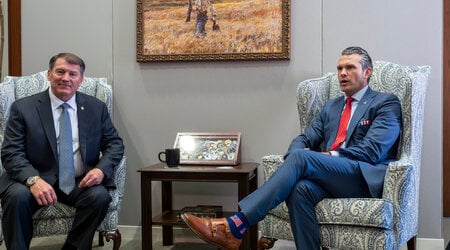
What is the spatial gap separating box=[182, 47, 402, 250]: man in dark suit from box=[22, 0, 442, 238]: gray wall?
0.46 metres

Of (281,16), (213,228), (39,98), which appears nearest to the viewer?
(213,228)

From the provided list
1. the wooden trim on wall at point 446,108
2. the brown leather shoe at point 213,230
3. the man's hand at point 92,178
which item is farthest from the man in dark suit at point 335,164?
the wooden trim on wall at point 446,108

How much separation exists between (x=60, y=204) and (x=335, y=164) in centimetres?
145

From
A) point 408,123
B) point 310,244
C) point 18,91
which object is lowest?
point 310,244

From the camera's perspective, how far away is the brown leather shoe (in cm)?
247

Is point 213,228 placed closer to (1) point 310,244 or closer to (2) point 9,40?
(1) point 310,244

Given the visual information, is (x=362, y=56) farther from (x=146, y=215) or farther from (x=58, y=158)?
(x=58, y=158)

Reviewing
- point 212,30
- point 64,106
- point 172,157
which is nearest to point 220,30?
point 212,30

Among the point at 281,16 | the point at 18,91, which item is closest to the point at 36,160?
the point at 18,91

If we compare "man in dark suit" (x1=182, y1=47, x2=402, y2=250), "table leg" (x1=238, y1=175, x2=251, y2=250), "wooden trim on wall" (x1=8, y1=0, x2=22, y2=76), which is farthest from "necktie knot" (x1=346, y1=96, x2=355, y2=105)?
"wooden trim on wall" (x1=8, y1=0, x2=22, y2=76)

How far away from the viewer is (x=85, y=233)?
270 cm

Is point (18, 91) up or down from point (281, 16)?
down

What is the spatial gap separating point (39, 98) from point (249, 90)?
1.34 metres

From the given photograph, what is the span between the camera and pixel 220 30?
3516 millimetres
